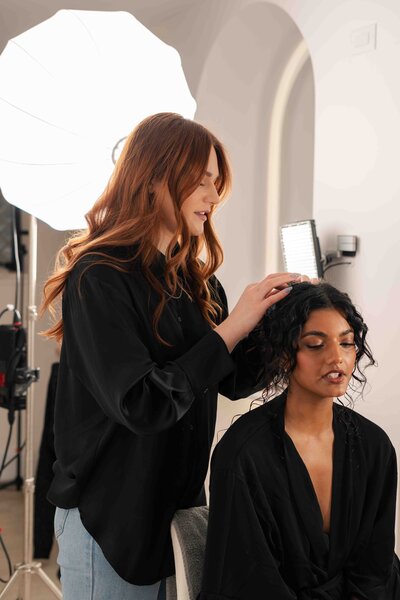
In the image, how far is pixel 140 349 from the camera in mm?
1179

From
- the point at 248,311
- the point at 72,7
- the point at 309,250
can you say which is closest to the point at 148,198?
the point at 248,311

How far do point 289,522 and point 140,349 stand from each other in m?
0.39

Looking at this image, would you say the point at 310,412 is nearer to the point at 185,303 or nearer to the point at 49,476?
the point at 185,303

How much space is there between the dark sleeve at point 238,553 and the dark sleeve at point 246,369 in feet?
0.68

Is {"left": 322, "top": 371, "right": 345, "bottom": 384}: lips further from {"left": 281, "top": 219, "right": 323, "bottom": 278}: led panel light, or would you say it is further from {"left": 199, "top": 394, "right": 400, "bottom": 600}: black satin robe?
{"left": 281, "top": 219, "right": 323, "bottom": 278}: led panel light

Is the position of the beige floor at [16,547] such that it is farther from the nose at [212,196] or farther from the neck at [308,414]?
the nose at [212,196]

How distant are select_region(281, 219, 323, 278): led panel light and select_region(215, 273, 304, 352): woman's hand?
1.25 metres

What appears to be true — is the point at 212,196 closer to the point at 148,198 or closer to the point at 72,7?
the point at 148,198

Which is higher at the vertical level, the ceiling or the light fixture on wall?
the ceiling

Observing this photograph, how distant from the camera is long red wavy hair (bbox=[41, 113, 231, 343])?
49.7 inches

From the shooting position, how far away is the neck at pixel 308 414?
1.31 meters

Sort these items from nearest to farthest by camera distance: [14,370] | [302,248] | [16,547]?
[14,370] < [302,248] < [16,547]

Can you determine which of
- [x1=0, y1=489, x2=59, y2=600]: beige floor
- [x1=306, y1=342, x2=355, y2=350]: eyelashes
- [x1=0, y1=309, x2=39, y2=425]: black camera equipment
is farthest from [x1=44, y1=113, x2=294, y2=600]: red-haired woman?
[x1=0, y1=489, x2=59, y2=600]: beige floor

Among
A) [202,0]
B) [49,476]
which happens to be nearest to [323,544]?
[49,476]
